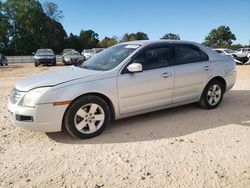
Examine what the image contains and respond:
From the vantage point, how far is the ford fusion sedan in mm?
4020

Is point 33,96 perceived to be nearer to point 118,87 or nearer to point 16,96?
point 16,96

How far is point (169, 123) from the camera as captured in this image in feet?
16.3

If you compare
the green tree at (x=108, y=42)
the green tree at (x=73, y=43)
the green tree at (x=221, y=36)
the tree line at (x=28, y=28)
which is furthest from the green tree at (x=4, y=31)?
the green tree at (x=221, y=36)

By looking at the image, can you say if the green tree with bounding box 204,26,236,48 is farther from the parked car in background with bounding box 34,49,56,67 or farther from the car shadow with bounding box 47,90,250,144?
the car shadow with bounding box 47,90,250,144

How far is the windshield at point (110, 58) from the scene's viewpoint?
4.72 m

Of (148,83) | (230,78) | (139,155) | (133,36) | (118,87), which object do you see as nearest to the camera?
(139,155)

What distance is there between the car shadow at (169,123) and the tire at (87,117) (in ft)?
0.44

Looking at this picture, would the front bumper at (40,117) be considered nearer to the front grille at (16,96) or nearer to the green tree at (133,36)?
the front grille at (16,96)

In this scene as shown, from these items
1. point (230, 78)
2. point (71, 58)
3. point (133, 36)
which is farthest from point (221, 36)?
point (230, 78)

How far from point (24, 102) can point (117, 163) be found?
5.62 feet

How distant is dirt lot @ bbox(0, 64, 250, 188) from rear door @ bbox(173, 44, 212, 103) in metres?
0.50

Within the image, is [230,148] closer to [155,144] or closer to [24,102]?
[155,144]

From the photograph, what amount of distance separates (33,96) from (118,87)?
1.35 m

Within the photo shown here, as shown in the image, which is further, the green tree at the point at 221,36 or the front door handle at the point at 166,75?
the green tree at the point at 221,36
